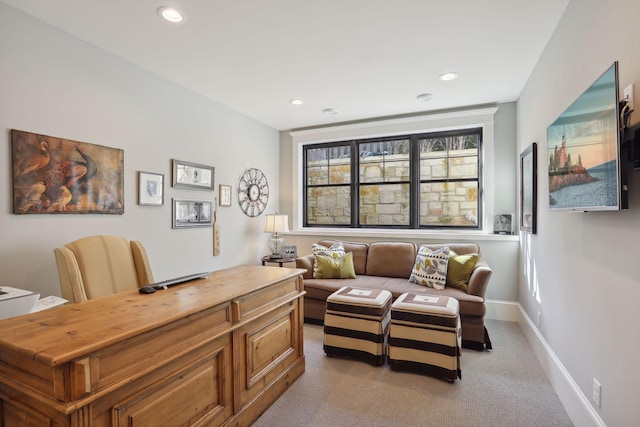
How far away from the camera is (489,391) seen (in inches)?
90.7

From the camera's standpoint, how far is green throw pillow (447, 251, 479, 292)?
3.36 m

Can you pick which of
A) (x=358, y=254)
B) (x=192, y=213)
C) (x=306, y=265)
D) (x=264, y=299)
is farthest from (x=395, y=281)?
Answer: (x=192, y=213)

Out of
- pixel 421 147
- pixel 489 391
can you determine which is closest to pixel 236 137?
pixel 421 147

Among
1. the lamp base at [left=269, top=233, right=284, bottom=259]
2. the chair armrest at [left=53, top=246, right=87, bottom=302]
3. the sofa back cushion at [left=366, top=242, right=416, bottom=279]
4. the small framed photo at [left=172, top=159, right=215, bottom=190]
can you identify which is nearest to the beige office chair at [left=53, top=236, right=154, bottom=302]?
the chair armrest at [left=53, top=246, right=87, bottom=302]

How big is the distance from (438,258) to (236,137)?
9.70ft

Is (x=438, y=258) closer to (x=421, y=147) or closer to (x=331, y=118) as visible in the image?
(x=421, y=147)

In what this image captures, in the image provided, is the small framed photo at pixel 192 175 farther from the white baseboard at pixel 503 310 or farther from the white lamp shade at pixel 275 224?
the white baseboard at pixel 503 310

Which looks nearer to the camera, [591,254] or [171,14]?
[591,254]

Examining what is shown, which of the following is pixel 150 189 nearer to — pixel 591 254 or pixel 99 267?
pixel 99 267

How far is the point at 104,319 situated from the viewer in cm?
136

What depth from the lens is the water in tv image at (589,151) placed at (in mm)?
1328

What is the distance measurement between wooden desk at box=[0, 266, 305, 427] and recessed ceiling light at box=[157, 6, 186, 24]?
1.83 m

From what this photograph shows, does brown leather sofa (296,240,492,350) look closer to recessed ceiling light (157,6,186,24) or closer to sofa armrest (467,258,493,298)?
sofa armrest (467,258,493,298)

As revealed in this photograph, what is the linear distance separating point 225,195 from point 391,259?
2.26 meters
